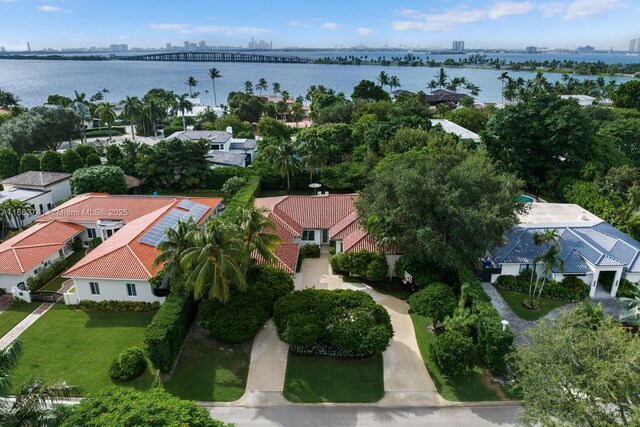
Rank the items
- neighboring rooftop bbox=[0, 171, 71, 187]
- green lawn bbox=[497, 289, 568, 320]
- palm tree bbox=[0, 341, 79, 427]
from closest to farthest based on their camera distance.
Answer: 1. palm tree bbox=[0, 341, 79, 427]
2. green lawn bbox=[497, 289, 568, 320]
3. neighboring rooftop bbox=[0, 171, 71, 187]

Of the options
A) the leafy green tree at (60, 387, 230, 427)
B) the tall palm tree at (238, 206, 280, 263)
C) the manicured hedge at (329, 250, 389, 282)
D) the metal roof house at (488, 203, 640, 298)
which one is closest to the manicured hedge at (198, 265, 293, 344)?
the tall palm tree at (238, 206, 280, 263)

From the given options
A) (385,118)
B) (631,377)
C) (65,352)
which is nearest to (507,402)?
(631,377)

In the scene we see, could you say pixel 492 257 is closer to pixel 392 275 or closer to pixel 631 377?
pixel 392 275

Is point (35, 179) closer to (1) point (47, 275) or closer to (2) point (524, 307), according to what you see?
(1) point (47, 275)

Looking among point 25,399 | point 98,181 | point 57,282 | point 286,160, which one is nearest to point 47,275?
point 57,282

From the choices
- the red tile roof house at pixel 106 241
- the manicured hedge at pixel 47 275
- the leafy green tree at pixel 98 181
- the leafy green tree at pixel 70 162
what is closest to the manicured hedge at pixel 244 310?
the red tile roof house at pixel 106 241

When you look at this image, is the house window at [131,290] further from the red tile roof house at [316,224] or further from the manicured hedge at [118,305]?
the red tile roof house at [316,224]

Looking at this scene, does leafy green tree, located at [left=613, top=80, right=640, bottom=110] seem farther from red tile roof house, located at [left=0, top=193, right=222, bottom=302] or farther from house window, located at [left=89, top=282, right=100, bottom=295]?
house window, located at [left=89, top=282, right=100, bottom=295]
